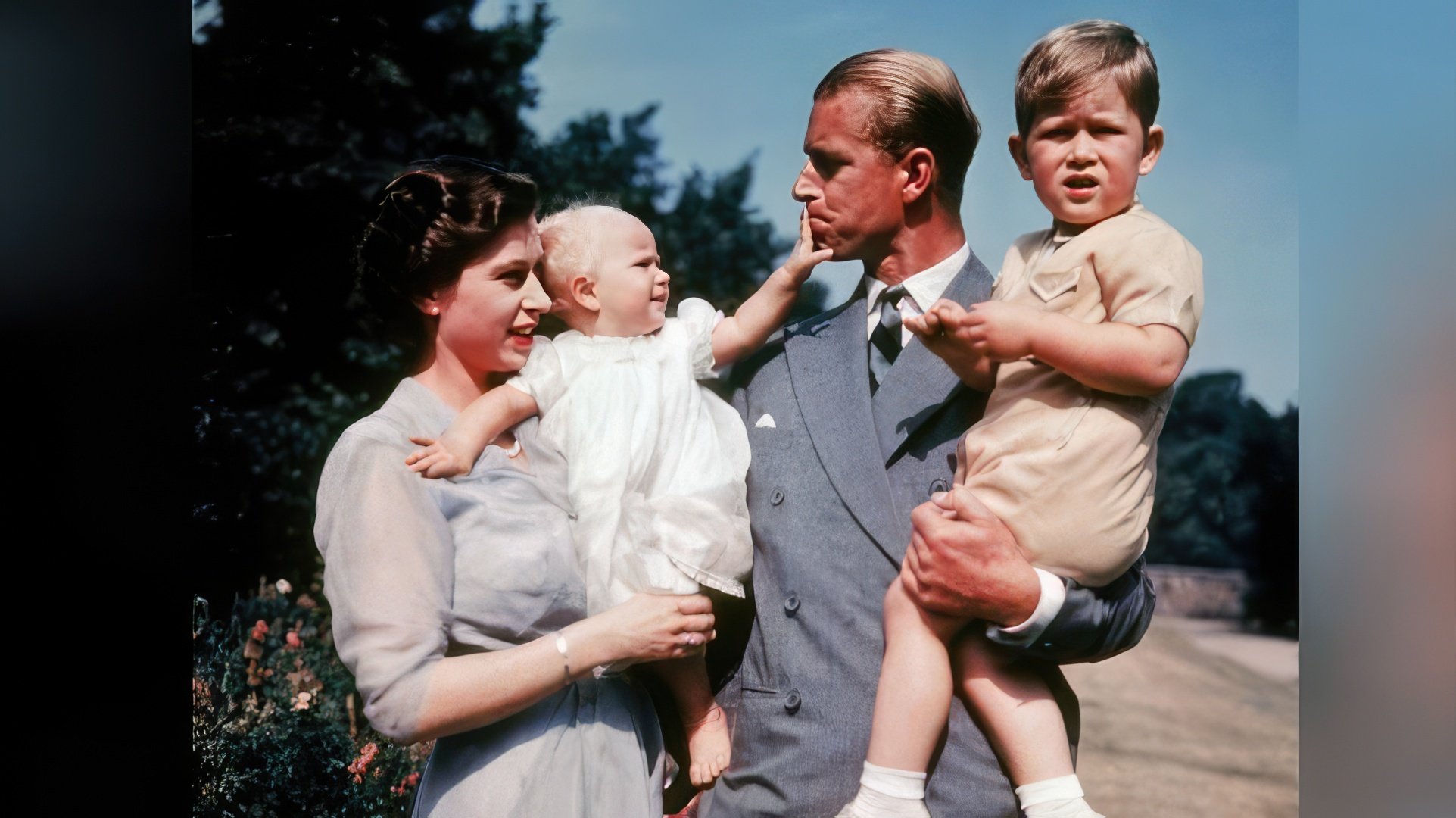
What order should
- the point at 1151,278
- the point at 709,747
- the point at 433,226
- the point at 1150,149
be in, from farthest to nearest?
the point at 433,226 → the point at 709,747 → the point at 1150,149 → the point at 1151,278

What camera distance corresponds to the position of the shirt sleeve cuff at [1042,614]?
117 inches

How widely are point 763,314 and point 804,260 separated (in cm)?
18

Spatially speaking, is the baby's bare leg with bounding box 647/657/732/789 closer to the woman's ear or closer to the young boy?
the young boy

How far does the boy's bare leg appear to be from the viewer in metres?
3.02

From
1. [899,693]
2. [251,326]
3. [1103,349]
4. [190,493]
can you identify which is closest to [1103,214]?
[1103,349]

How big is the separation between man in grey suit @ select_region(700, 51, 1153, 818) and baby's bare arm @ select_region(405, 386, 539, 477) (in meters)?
0.57

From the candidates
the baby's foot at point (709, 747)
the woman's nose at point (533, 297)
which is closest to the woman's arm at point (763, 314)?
the woman's nose at point (533, 297)

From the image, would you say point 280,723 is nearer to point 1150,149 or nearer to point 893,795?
point 893,795

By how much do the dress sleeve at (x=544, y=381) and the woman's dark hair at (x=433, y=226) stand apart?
31cm

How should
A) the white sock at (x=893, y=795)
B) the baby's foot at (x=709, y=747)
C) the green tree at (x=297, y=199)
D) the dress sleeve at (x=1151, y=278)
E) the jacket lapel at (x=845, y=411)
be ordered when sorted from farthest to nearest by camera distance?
1. the green tree at (x=297, y=199)
2. the baby's foot at (x=709, y=747)
3. the jacket lapel at (x=845, y=411)
4. the white sock at (x=893, y=795)
5. the dress sleeve at (x=1151, y=278)

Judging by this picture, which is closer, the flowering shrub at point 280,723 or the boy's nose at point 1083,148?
the boy's nose at point 1083,148

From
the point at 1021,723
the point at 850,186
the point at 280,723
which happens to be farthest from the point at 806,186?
the point at 280,723

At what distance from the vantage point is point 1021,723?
10.0ft

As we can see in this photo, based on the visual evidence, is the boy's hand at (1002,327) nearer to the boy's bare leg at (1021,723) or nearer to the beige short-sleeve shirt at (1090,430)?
the beige short-sleeve shirt at (1090,430)
